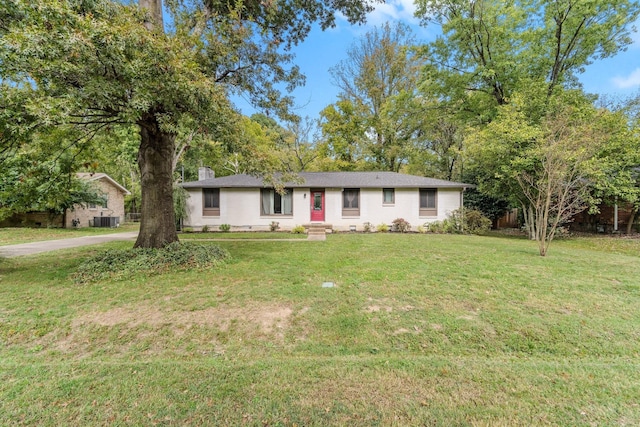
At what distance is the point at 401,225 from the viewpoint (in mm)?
14977

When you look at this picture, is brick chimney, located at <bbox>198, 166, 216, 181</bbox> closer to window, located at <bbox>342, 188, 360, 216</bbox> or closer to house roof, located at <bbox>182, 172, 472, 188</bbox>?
house roof, located at <bbox>182, 172, 472, 188</bbox>

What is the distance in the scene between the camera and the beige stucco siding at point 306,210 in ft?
50.6

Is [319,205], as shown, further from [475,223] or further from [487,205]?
[487,205]

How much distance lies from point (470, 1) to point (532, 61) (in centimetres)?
487

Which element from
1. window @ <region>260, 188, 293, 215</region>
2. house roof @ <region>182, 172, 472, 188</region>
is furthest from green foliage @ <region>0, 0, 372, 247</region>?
window @ <region>260, 188, 293, 215</region>

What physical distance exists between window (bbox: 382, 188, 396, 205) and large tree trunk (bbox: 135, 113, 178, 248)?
11.3 meters

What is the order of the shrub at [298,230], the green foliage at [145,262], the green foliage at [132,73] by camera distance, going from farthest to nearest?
the shrub at [298,230] < the green foliage at [145,262] < the green foliage at [132,73]

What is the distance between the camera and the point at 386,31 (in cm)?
2245

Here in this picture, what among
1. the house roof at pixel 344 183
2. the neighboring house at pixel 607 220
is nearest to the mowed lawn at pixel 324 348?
the house roof at pixel 344 183

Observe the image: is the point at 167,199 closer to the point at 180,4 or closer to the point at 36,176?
the point at 36,176

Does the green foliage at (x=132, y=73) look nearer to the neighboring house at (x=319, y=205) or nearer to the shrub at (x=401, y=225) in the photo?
the neighboring house at (x=319, y=205)

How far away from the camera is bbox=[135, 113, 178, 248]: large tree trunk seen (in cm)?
731

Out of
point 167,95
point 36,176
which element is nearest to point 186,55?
point 167,95

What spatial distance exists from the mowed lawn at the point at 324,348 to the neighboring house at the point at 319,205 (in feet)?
30.6
